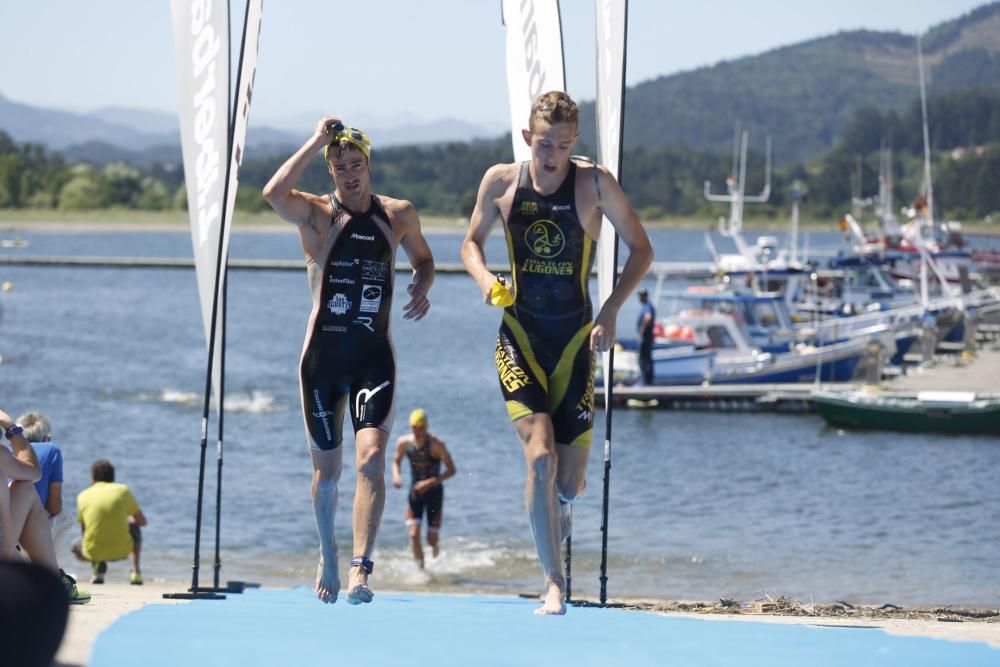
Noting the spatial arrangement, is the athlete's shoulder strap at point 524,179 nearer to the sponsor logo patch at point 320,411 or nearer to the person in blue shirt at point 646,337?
the sponsor logo patch at point 320,411

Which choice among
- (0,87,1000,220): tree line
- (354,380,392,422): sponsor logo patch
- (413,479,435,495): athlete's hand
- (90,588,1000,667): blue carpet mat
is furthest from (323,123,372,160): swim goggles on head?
(0,87,1000,220): tree line

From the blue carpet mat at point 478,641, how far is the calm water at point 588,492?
351 inches

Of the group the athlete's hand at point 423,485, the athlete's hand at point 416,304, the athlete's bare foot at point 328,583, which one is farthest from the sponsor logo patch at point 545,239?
the athlete's hand at point 423,485

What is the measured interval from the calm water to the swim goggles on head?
9573 mm

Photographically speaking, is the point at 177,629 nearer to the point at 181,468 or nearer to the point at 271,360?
the point at 181,468

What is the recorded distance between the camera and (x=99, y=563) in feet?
46.5

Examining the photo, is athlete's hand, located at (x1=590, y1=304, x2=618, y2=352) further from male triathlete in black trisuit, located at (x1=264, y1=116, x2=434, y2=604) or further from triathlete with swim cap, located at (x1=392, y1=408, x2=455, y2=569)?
triathlete with swim cap, located at (x1=392, y1=408, x2=455, y2=569)

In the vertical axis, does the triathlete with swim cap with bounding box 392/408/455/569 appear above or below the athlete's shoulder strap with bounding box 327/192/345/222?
below

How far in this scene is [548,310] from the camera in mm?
7438

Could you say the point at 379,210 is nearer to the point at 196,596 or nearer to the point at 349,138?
the point at 349,138

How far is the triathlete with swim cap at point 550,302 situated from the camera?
24.1 ft

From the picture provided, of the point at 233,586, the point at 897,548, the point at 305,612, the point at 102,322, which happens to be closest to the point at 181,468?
the point at 897,548

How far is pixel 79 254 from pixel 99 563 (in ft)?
373

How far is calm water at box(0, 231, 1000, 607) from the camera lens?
18266 mm
